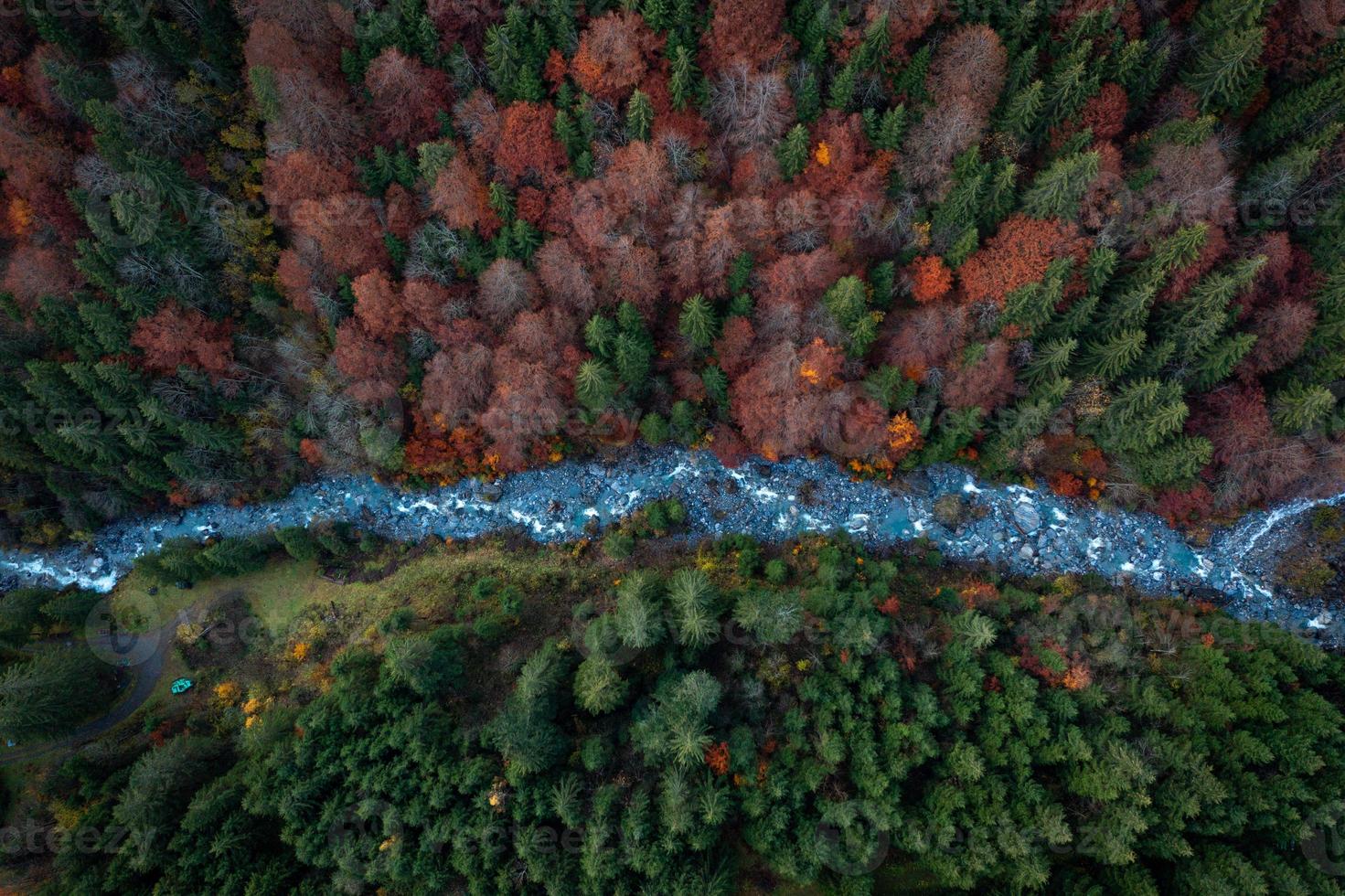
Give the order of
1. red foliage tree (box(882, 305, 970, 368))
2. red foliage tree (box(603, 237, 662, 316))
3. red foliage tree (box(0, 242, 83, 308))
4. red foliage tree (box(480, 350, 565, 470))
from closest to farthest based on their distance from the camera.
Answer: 1. red foliage tree (box(882, 305, 970, 368))
2. red foliage tree (box(0, 242, 83, 308))
3. red foliage tree (box(603, 237, 662, 316))
4. red foliage tree (box(480, 350, 565, 470))

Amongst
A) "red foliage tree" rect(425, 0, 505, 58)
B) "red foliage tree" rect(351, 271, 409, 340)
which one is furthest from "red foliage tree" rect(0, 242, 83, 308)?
"red foliage tree" rect(425, 0, 505, 58)

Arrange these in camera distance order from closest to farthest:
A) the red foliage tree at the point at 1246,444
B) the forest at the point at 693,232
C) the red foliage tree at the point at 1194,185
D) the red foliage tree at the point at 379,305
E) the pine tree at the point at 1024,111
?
the pine tree at the point at 1024,111, the red foliage tree at the point at 1194,185, the forest at the point at 693,232, the red foliage tree at the point at 1246,444, the red foliage tree at the point at 379,305

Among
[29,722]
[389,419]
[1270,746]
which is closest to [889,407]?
[1270,746]

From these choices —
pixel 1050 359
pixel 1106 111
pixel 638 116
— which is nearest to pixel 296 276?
pixel 638 116

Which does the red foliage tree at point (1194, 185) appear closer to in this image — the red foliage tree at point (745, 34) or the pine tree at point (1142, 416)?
the pine tree at point (1142, 416)

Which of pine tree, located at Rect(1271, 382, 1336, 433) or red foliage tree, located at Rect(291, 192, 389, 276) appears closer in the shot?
pine tree, located at Rect(1271, 382, 1336, 433)

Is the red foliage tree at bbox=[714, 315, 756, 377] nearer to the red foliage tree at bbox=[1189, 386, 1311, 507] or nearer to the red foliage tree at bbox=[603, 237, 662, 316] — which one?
the red foliage tree at bbox=[603, 237, 662, 316]

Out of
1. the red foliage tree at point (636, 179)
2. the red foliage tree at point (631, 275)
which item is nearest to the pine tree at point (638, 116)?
the red foliage tree at point (636, 179)
